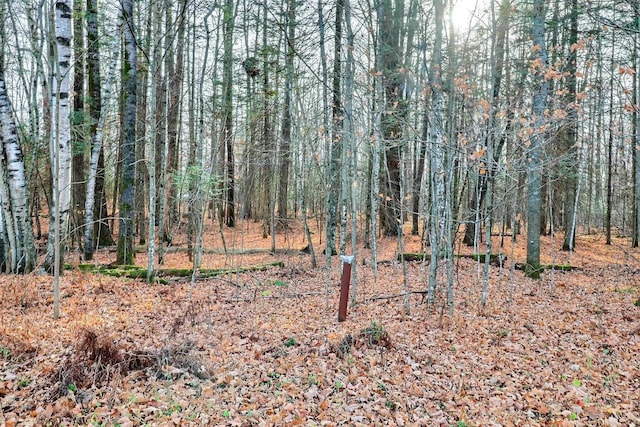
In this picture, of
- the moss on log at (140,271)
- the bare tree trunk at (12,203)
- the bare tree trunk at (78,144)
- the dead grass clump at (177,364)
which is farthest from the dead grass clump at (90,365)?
the bare tree trunk at (78,144)

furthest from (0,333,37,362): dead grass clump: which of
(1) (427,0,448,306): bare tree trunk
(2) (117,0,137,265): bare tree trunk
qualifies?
(1) (427,0,448,306): bare tree trunk

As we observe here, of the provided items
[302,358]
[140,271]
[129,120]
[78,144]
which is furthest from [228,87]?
[302,358]

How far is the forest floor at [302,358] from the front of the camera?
3.52 meters

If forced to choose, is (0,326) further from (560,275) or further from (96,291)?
(560,275)

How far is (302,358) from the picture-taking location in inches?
182

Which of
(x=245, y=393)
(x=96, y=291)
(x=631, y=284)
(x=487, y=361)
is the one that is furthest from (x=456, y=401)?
(x=631, y=284)

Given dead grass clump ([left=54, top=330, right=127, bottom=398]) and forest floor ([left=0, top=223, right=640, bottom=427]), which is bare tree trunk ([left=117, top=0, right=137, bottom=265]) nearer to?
forest floor ([left=0, top=223, right=640, bottom=427])

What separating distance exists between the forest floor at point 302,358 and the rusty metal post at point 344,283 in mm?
242

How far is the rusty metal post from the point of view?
5973 mm

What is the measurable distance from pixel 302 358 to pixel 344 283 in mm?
1703

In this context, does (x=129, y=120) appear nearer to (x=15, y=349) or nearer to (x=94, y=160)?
Answer: (x=94, y=160)

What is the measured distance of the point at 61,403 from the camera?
3.29m

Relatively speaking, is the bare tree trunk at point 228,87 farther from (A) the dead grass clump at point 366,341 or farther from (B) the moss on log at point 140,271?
(A) the dead grass clump at point 366,341

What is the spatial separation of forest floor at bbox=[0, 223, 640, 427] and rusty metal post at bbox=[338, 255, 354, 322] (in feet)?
0.79
